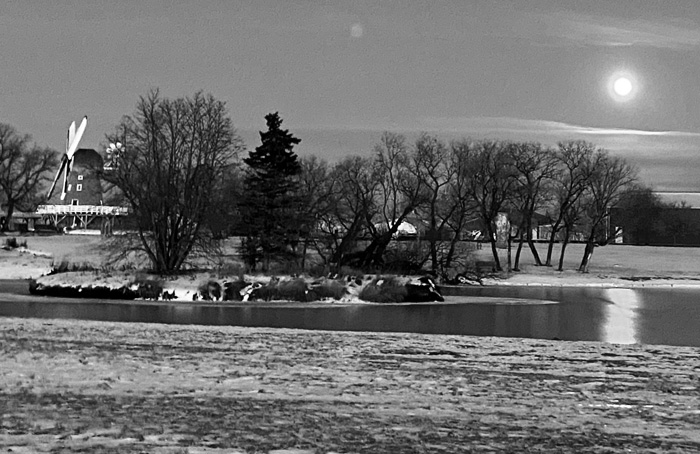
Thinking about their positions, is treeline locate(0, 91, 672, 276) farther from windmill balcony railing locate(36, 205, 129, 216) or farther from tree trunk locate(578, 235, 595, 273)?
windmill balcony railing locate(36, 205, 129, 216)

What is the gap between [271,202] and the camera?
2055 inches

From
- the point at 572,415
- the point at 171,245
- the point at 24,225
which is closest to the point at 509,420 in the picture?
the point at 572,415

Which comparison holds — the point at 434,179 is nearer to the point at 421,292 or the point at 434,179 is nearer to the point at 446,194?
the point at 446,194

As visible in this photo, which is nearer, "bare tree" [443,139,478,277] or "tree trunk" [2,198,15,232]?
"bare tree" [443,139,478,277]

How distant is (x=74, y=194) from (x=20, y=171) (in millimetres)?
11788

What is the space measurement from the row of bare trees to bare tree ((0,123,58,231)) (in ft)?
137

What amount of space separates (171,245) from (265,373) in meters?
34.5

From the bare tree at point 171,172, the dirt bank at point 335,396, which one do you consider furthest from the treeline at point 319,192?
the dirt bank at point 335,396

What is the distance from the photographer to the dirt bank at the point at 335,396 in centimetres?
918

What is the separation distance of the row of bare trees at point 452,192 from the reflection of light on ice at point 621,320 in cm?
1803

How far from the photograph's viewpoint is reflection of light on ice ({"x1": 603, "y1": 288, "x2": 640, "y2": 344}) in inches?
951

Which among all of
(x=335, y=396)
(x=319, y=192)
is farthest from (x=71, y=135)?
(x=335, y=396)

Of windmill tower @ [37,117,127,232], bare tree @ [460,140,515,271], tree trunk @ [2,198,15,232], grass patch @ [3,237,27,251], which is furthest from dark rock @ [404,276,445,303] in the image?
tree trunk @ [2,198,15,232]

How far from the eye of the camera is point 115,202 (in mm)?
50219
